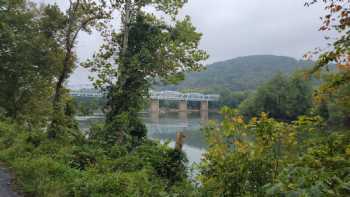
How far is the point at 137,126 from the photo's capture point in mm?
12102

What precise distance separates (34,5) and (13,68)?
3603mm

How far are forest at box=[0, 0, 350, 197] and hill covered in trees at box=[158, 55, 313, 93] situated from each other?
84.0 metres

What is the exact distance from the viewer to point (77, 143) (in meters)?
9.98

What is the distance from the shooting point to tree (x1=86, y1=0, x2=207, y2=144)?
10664mm

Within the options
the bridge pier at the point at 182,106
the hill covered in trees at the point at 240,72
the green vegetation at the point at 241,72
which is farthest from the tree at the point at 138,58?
the hill covered in trees at the point at 240,72

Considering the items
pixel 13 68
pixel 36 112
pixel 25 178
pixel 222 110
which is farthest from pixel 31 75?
pixel 222 110

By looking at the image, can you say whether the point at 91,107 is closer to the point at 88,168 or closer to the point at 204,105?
the point at 88,168

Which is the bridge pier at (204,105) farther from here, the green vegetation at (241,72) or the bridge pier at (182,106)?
the green vegetation at (241,72)

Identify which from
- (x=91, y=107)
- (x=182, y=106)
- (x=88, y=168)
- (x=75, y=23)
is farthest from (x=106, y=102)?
(x=182, y=106)

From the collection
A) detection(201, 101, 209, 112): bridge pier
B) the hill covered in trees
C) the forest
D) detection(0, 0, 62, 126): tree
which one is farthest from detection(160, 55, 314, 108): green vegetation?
the forest

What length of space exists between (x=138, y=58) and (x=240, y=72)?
109 metres

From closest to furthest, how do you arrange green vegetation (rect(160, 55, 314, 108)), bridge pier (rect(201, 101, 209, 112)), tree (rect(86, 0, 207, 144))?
tree (rect(86, 0, 207, 144))
bridge pier (rect(201, 101, 209, 112))
green vegetation (rect(160, 55, 314, 108))

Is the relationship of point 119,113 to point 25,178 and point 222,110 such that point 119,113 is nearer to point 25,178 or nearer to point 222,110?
point 25,178

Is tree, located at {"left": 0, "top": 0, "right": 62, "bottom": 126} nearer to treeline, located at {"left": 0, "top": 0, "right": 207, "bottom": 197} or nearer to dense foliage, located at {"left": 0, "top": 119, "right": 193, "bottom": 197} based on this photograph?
treeline, located at {"left": 0, "top": 0, "right": 207, "bottom": 197}
